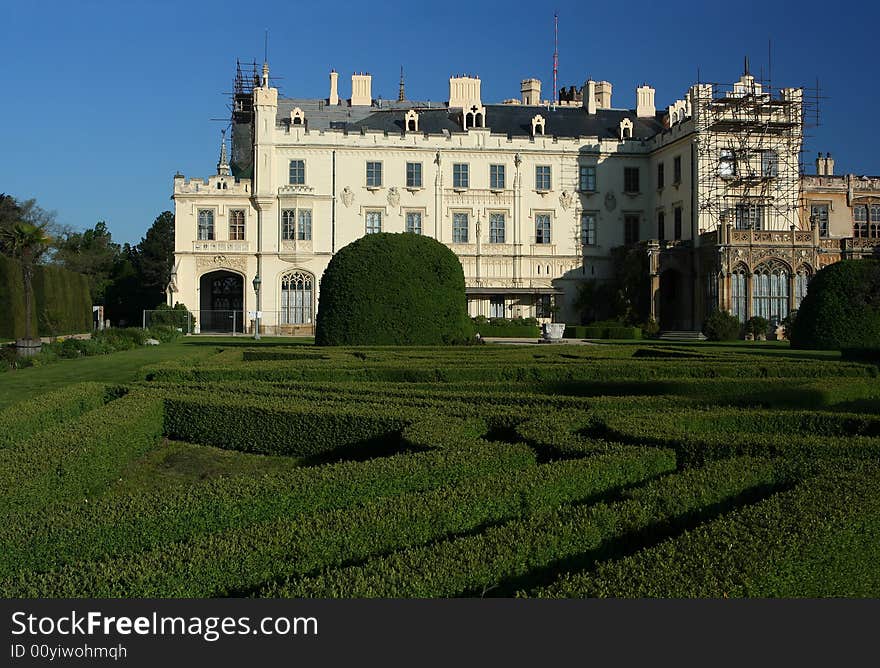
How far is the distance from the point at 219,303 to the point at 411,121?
52.6 feet

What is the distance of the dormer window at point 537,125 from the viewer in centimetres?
4689

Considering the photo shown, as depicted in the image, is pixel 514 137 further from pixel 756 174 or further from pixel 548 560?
pixel 548 560

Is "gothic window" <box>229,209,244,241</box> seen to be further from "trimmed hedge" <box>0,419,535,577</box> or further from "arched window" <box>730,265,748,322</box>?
"trimmed hedge" <box>0,419,535,577</box>

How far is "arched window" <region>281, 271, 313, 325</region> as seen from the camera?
146 feet

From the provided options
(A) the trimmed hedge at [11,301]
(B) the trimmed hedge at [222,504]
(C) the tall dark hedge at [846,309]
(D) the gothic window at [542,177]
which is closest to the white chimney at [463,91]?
(D) the gothic window at [542,177]

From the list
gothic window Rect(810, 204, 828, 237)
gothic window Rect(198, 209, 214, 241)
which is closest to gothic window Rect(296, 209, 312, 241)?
gothic window Rect(198, 209, 214, 241)

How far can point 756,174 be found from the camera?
41.9 m

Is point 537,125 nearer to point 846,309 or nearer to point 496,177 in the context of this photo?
point 496,177

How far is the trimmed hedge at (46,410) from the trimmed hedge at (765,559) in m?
6.39

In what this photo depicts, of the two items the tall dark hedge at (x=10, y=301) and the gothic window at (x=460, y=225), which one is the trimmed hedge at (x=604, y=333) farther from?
the tall dark hedge at (x=10, y=301)

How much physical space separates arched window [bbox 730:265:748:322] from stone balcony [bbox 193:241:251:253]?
78.0 feet

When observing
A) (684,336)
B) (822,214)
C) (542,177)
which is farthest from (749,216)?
(542,177)

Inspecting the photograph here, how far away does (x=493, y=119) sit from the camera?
4834 centimetres

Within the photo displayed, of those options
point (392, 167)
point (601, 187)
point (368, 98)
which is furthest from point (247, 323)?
point (601, 187)
